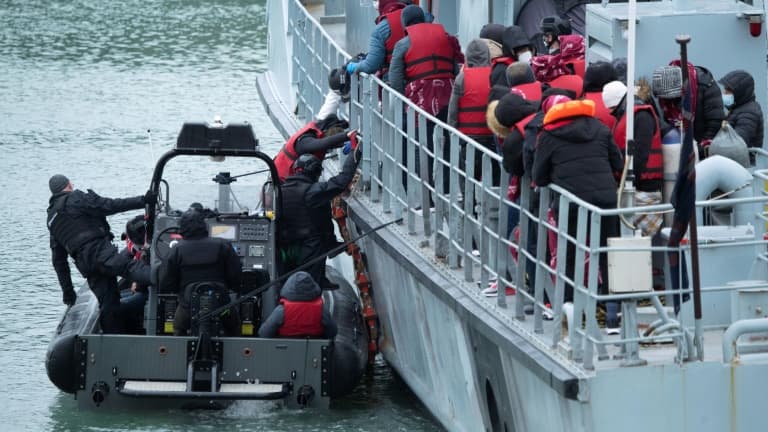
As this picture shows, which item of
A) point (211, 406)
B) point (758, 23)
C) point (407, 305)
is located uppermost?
point (758, 23)

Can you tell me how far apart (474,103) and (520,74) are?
0.76 m

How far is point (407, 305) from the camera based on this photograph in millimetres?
11453

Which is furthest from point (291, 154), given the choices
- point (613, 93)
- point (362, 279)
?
point (613, 93)

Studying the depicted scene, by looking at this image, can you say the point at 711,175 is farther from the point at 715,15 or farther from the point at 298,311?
the point at 298,311

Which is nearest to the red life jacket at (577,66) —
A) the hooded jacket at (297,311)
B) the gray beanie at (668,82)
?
the gray beanie at (668,82)

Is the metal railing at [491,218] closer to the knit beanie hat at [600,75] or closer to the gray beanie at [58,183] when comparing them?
the knit beanie hat at [600,75]

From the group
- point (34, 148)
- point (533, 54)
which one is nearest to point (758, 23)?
point (533, 54)

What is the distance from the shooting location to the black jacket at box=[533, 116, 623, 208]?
8391mm

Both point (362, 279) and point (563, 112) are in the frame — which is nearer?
point (563, 112)

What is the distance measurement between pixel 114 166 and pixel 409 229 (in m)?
10.9

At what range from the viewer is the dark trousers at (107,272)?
12109mm

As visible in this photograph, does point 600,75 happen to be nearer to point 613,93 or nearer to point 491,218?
point 613,93

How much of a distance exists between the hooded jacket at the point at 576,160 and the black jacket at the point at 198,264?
3573 mm

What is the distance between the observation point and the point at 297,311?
1144 centimetres
